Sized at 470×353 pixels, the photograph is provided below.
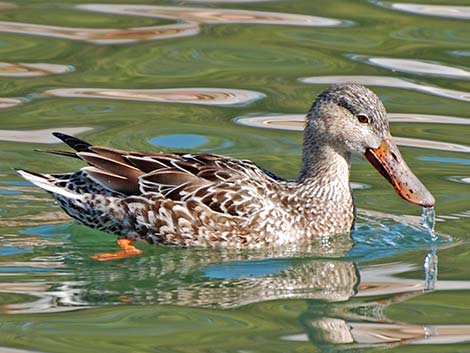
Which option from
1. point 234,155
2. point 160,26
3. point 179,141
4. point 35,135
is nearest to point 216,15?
point 160,26

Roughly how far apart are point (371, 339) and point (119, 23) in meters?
8.31

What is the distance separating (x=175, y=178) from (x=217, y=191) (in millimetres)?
343

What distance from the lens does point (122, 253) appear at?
11.2 m

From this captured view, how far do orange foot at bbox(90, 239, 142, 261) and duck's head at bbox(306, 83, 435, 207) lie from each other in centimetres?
179

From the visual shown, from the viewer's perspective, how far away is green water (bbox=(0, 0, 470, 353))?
9328mm

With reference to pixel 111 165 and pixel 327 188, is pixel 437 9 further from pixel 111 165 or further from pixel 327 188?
pixel 111 165

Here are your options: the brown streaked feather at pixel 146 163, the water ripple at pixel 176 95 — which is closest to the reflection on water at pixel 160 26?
the water ripple at pixel 176 95

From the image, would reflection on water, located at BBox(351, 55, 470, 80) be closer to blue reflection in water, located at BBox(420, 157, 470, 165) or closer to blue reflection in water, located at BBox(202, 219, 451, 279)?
blue reflection in water, located at BBox(420, 157, 470, 165)

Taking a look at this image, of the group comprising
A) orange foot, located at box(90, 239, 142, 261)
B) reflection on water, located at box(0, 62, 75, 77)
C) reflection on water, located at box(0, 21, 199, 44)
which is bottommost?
orange foot, located at box(90, 239, 142, 261)

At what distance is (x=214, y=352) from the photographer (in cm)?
884

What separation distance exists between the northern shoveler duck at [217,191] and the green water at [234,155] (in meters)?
0.17

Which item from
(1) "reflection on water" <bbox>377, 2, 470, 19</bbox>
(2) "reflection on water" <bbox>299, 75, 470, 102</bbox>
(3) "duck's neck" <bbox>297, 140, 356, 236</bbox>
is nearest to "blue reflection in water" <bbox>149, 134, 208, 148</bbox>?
(2) "reflection on water" <bbox>299, 75, 470, 102</bbox>

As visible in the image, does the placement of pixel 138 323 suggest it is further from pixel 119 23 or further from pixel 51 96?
pixel 119 23

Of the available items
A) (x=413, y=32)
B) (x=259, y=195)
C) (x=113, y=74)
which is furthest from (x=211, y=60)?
(x=259, y=195)
